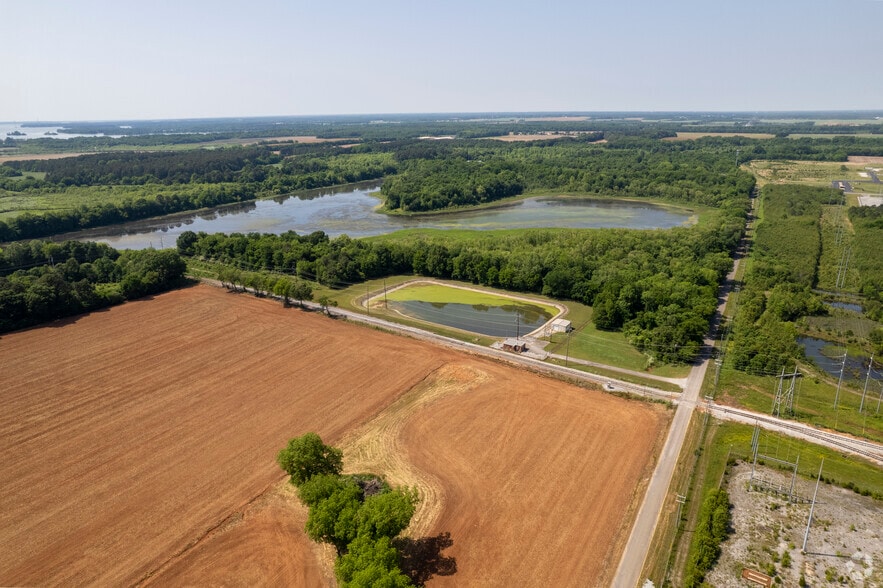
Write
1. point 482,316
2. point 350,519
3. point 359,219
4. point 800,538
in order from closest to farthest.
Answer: point 350,519
point 800,538
point 482,316
point 359,219

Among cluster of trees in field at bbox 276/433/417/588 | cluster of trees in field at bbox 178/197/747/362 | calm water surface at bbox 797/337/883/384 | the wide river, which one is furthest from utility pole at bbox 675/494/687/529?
the wide river

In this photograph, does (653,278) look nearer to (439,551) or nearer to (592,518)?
(592,518)

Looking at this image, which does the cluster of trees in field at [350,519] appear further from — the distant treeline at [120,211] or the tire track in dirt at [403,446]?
the distant treeline at [120,211]

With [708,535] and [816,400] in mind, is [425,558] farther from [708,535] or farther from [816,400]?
[816,400]

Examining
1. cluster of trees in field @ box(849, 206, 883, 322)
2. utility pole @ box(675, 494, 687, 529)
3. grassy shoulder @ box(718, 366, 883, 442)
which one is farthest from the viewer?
cluster of trees in field @ box(849, 206, 883, 322)

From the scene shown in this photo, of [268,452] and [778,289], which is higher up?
[778,289]

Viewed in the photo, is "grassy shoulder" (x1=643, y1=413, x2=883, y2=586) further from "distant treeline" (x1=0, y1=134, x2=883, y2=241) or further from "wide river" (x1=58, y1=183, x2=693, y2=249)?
"distant treeline" (x1=0, y1=134, x2=883, y2=241)

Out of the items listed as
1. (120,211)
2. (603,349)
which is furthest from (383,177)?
(603,349)
